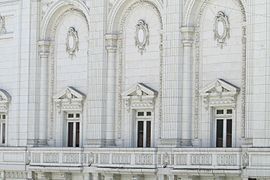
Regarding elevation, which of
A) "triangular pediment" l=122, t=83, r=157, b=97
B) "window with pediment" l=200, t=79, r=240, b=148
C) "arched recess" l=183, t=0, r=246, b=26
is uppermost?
"arched recess" l=183, t=0, r=246, b=26

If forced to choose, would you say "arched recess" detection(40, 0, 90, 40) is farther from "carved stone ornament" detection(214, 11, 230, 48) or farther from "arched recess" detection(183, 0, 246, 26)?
"carved stone ornament" detection(214, 11, 230, 48)

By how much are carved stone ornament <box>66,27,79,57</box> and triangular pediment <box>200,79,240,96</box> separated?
878 cm

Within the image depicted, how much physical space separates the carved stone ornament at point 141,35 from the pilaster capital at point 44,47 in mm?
6015

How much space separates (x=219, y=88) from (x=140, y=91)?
4.60 metres

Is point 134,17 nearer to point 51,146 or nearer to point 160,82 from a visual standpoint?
point 160,82

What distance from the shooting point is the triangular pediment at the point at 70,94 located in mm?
43000

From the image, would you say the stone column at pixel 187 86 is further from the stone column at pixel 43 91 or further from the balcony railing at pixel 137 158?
the stone column at pixel 43 91

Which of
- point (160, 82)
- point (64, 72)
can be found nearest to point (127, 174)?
point (160, 82)

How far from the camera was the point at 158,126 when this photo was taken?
39.8m

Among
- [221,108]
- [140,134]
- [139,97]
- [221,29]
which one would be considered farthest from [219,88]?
[140,134]

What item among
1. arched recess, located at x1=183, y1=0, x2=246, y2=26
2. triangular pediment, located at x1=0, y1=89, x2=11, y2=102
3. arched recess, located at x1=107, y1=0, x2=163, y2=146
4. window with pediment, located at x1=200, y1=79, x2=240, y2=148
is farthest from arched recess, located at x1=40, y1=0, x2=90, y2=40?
window with pediment, located at x1=200, y1=79, x2=240, y2=148

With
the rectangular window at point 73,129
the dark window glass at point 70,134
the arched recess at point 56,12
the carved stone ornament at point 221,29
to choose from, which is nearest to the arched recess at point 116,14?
the arched recess at point 56,12

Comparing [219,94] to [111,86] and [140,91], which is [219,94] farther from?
[111,86]

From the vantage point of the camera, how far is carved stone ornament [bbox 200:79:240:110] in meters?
36.8
